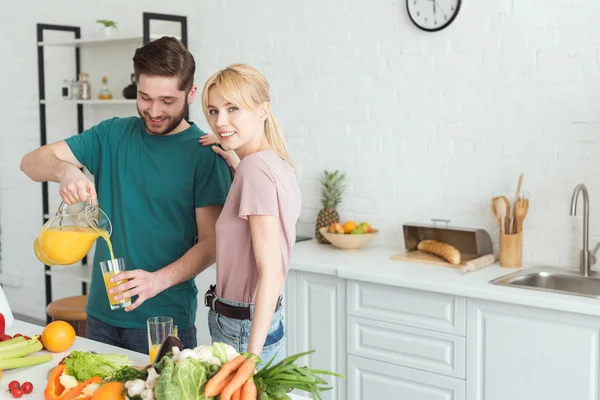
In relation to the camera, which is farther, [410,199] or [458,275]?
[410,199]

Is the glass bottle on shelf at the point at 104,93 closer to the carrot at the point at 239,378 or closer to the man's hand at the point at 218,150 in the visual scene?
the man's hand at the point at 218,150

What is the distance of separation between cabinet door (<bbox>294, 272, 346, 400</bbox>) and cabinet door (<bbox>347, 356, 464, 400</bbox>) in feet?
0.24

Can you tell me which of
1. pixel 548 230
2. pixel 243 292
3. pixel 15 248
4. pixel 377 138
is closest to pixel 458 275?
pixel 548 230

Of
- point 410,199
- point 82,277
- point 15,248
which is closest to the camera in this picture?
point 410,199

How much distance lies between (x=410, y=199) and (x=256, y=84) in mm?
1898

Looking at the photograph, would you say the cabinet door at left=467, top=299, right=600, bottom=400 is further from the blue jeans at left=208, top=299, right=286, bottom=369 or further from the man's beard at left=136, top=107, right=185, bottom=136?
the man's beard at left=136, top=107, right=185, bottom=136

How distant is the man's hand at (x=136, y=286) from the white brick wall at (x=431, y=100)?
183 centimetres

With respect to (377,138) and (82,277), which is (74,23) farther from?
(377,138)

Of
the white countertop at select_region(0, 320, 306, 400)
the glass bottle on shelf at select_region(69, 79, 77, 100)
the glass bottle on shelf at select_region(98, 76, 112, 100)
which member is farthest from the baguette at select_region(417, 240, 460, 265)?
the glass bottle on shelf at select_region(69, 79, 77, 100)

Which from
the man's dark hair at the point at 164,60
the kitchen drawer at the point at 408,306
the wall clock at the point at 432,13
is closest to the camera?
the man's dark hair at the point at 164,60

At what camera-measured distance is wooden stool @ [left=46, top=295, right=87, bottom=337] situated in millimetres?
4047

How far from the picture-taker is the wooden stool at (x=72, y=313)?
405cm

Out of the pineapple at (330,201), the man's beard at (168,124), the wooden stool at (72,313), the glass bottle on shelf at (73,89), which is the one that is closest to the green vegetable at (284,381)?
the man's beard at (168,124)

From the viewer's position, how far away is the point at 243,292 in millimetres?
2059
